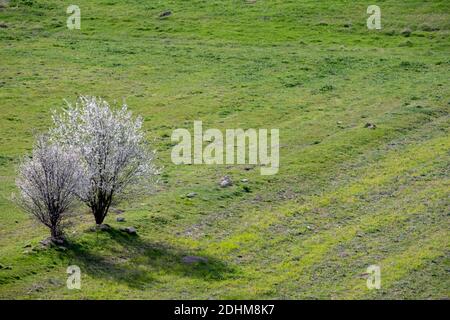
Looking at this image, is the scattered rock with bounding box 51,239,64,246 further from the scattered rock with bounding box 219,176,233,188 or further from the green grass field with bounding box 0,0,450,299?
the scattered rock with bounding box 219,176,233,188

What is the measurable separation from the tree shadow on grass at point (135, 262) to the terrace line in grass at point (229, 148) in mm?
13773

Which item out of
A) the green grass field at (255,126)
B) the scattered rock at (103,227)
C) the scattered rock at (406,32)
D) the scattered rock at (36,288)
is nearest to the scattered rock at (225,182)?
the green grass field at (255,126)

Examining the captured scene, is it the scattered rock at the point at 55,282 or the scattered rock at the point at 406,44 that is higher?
the scattered rock at the point at 406,44

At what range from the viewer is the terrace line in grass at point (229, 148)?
57.0 m

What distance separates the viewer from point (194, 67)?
7994 cm

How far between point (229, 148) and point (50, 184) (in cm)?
1987

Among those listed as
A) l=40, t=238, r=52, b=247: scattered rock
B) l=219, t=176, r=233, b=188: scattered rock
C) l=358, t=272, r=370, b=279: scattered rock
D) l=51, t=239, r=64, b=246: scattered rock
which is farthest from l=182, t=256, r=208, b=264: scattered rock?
l=219, t=176, r=233, b=188: scattered rock

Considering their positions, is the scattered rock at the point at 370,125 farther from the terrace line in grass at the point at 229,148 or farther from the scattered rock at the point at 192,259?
the scattered rock at the point at 192,259

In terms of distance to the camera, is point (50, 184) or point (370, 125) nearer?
point (50, 184)

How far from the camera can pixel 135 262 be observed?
134ft

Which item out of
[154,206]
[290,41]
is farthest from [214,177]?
[290,41]

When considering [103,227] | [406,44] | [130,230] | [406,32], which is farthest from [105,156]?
[406,32]
